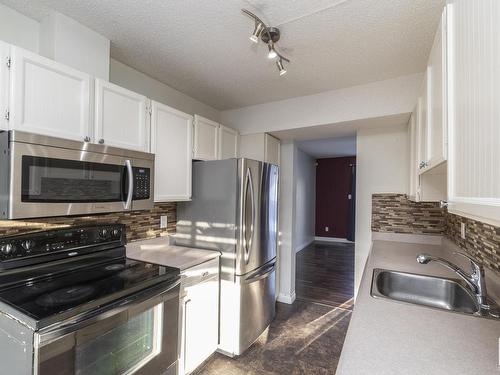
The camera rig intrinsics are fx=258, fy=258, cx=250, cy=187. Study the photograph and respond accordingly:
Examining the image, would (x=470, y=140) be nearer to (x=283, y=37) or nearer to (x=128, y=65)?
(x=283, y=37)

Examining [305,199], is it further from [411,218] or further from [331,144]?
[411,218]

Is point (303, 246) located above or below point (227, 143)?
below

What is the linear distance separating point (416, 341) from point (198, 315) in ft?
4.78

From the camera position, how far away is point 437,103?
115 cm

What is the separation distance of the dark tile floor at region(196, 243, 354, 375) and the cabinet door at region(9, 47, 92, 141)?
1.93 m

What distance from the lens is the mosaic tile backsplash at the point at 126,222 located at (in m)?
1.43

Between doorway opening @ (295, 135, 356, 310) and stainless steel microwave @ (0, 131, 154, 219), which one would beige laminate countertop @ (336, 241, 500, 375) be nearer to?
stainless steel microwave @ (0, 131, 154, 219)

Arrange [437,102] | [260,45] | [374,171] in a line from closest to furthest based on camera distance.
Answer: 1. [437,102]
2. [260,45]
3. [374,171]

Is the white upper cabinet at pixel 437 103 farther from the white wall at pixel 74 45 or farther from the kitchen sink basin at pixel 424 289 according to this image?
the white wall at pixel 74 45

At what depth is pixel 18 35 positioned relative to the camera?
150 centimetres

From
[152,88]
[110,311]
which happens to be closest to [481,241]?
[110,311]

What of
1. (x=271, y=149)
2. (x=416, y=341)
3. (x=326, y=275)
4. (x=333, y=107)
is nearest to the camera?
(x=416, y=341)

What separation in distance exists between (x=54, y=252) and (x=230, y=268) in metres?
1.21

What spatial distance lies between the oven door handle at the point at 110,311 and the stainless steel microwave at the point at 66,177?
1.73 ft
